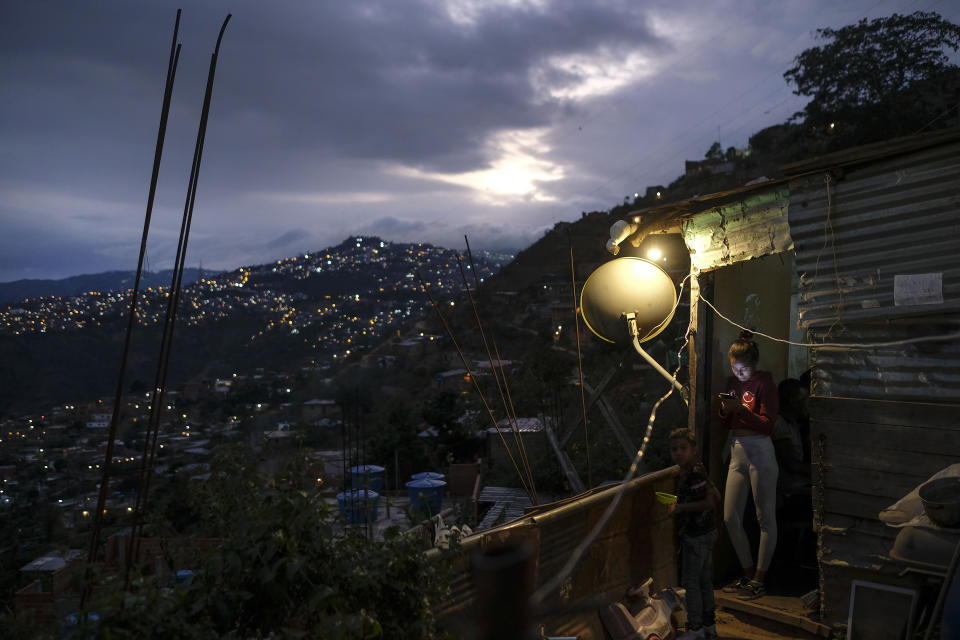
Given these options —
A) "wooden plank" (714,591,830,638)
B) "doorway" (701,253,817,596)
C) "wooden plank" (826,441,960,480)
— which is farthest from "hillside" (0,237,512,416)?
"wooden plank" (826,441,960,480)

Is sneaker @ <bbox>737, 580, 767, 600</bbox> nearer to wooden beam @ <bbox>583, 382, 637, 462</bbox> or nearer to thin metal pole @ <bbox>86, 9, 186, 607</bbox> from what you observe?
wooden beam @ <bbox>583, 382, 637, 462</bbox>

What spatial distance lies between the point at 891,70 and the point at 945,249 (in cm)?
3014

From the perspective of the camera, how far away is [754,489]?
4.74 m

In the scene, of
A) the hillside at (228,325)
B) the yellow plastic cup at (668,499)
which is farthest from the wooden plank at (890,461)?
the hillside at (228,325)

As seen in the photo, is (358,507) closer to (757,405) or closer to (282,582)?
(282,582)

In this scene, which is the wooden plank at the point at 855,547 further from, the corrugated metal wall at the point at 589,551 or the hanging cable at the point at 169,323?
the hanging cable at the point at 169,323

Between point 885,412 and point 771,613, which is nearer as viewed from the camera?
point 885,412

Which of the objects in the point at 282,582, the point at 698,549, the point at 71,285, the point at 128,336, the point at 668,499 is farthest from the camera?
the point at 71,285

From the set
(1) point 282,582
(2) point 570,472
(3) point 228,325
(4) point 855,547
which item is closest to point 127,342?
(1) point 282,582

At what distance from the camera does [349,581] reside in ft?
8.71

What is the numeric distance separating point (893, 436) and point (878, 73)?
30.5m

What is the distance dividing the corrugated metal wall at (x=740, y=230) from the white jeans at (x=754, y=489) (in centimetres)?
155

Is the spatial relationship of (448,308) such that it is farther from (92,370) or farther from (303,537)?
(303,537)

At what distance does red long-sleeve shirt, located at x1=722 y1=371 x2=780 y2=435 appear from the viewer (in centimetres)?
469
